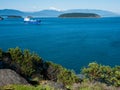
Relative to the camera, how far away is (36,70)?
27.2 m

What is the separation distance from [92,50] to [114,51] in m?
5.07

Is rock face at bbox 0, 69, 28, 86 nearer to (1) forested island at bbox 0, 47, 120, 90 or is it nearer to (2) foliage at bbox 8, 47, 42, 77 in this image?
(1) forested island at bbox 0, 47, 120, 90

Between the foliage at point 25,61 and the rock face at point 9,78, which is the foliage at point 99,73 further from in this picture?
the rock face at point 9,78

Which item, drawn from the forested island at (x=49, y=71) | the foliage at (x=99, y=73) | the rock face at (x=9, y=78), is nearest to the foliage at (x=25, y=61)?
the forested island at (x=49, y=71)

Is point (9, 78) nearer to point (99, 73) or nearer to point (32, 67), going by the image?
point (99, 73)

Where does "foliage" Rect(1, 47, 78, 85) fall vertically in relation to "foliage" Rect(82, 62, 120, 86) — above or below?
below

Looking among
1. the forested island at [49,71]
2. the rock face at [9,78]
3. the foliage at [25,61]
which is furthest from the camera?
the foliage at [25,61]

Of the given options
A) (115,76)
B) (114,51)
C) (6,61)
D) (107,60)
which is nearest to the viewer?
(115,76)

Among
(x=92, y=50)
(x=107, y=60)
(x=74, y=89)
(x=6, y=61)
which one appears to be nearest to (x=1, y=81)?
(x=74, y=89)

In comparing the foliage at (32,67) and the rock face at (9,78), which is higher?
the rock face at (9,78)

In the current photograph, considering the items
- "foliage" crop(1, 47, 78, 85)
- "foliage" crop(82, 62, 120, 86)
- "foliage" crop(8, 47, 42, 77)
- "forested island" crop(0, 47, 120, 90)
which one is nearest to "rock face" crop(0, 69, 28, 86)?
"forested island" crop(0, 47, 120, 90)

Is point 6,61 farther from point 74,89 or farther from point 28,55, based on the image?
point 74,89

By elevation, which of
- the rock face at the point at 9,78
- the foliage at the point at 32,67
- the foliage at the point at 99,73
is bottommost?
the foliage at the point at 32,67

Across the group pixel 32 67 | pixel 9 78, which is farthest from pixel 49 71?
pixel 9 78
